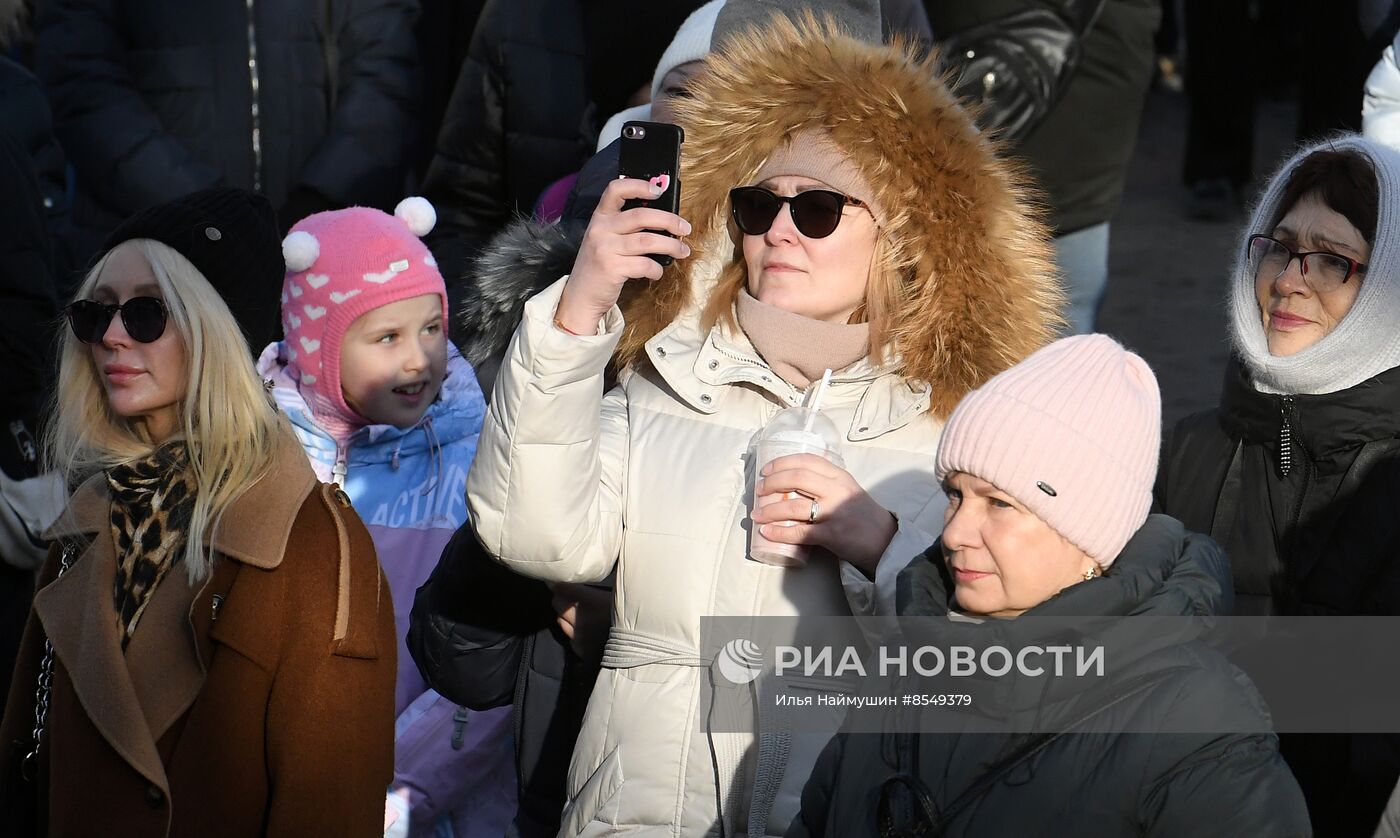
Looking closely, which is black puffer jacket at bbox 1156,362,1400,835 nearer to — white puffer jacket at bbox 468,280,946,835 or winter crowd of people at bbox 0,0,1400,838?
winter crowd of people at bbox 0,0,1400,838

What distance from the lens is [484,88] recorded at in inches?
197

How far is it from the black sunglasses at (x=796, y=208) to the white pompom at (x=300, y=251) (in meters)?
1.28

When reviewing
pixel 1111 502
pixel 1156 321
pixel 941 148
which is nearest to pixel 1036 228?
pixel 941 148

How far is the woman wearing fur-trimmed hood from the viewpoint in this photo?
8.70 ft

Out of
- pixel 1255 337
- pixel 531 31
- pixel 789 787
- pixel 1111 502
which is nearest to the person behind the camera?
pixel 1111 502

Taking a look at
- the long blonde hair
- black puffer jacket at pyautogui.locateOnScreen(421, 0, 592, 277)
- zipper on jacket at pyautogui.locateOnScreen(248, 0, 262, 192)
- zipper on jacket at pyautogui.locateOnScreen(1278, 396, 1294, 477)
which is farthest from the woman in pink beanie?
zipper on jacket at pyautogui.locateOnScreen(248, 0, 262, 192)

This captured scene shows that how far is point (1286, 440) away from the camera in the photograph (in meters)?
3.18

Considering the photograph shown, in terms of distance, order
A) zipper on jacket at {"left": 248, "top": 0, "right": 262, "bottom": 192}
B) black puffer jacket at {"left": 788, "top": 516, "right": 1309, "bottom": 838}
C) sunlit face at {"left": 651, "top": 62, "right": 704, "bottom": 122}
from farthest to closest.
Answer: zipper on jacket at {"left": 248, "top": 0, "right": 262, "bottom": 192}
sunlit face at {"left": 651, "top": 62, "right": 704, "bottom": 122}
black puffer jacket at {"left": 788, "top": 516, "right": 1309, "bottom": 838}

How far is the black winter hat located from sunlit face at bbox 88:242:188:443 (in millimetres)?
76

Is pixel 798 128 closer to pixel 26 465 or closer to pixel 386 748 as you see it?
pixel 386 748

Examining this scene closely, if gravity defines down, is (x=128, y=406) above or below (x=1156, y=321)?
above

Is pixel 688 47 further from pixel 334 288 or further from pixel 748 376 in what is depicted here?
pixel 748 376

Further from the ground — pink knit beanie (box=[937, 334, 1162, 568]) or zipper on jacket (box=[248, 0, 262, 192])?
pink knit beanie (box=[937, 334, 1162, 568])

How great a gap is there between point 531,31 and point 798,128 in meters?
2.15
